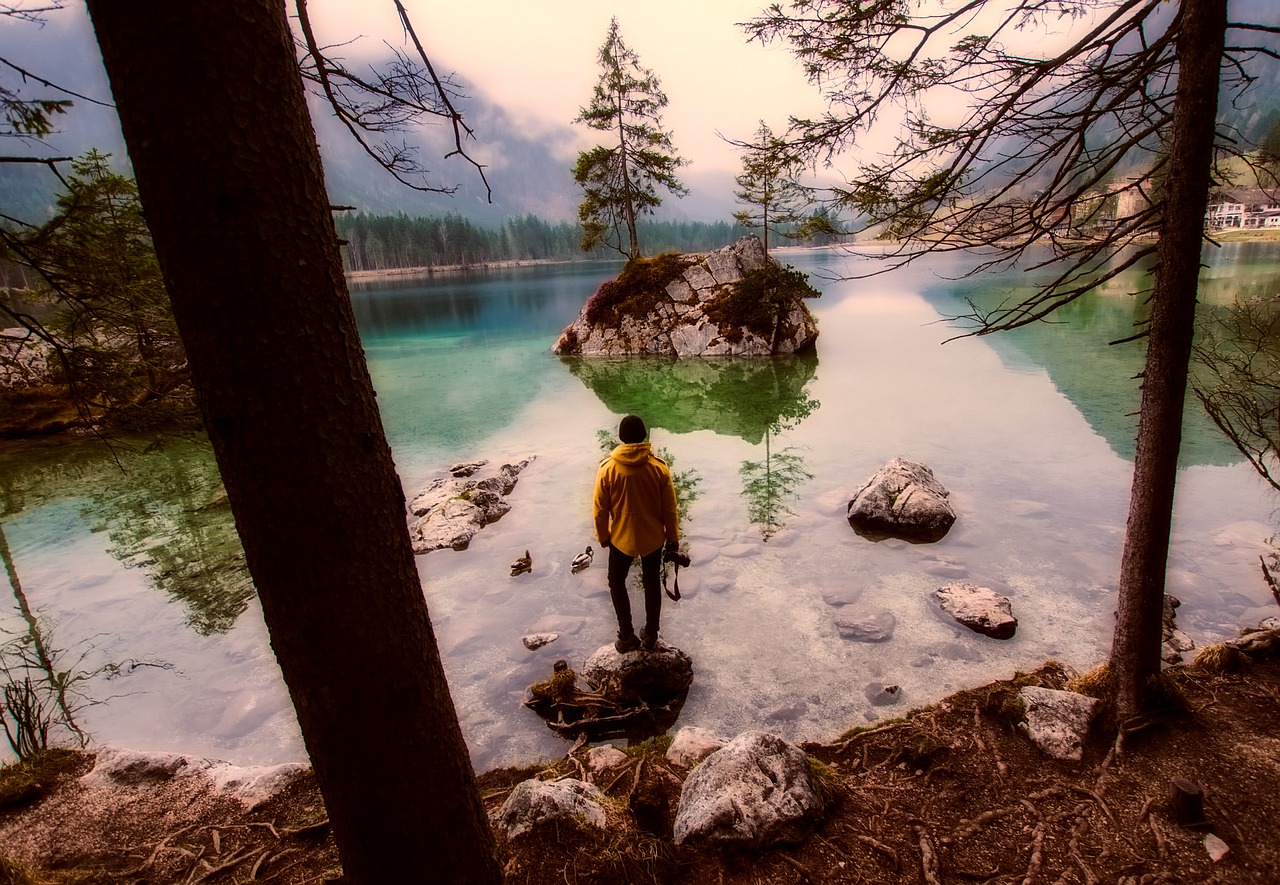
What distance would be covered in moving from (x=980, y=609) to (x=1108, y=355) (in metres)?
20.5

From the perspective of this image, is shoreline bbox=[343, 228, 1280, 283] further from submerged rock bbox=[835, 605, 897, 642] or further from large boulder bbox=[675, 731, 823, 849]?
large boulder bbox=[675, 731, 823, 849]

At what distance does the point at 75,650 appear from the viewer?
7605 mm

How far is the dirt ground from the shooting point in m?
3.19

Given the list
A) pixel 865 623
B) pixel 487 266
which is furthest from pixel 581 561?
pixel 487 266

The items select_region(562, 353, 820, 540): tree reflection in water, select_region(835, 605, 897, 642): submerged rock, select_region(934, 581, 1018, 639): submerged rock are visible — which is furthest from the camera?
select_region(562, 353, 820, 540): tree reflection in water

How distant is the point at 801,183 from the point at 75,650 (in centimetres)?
1050

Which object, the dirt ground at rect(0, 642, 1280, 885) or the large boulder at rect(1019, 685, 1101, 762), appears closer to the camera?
the dirt ground at rect(0, 642, 1280, 885)

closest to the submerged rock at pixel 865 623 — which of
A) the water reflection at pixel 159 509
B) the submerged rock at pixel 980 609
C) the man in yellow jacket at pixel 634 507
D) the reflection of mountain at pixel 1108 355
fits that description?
the submerged rock at pixel 980 609

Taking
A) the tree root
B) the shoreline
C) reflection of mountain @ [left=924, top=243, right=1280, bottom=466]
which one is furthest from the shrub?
the shoreline

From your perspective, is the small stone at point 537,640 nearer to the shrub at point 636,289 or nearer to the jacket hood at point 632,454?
the jacket hood at point 632,454

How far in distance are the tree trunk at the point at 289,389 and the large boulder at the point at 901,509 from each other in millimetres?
8478

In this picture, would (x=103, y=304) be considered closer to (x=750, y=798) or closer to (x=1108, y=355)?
(x=750, y=798)

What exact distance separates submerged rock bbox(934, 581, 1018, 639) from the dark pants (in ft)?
12.2

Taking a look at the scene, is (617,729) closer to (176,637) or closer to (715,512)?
(715,512)
